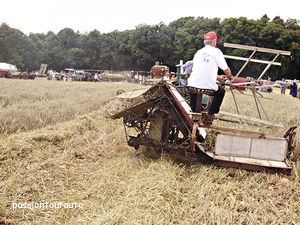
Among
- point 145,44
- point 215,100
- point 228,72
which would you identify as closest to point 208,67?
point 228,72

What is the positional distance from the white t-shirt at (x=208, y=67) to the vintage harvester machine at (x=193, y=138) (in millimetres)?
161

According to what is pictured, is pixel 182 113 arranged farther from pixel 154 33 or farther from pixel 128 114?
pixel 154 33

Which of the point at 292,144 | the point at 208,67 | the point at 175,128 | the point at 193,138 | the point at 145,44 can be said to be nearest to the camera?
the point at 193,138

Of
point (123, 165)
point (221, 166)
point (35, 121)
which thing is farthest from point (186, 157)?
point (35, 121)

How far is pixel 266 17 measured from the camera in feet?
169

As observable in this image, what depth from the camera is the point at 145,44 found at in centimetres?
4994

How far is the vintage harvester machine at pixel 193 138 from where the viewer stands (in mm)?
4230

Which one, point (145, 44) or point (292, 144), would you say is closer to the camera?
point (292, 144)

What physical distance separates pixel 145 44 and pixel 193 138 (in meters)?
47.0

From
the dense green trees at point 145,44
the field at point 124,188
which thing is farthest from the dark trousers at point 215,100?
the dense green trees at point 145,44

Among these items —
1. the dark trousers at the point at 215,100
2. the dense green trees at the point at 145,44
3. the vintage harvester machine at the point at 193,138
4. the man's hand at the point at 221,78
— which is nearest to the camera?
the vintage harvester machine at the point at 193,138

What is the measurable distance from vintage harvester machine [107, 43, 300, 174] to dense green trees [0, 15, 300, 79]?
125ft

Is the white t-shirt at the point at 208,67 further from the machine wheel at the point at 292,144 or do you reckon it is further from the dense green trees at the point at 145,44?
the dense green trees at the point at 145,44

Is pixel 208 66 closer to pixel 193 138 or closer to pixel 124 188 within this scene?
pixel 193 138
